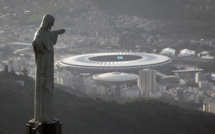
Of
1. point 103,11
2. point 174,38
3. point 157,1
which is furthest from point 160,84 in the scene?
point 157,1

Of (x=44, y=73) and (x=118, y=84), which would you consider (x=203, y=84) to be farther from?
(x=44, y=73)

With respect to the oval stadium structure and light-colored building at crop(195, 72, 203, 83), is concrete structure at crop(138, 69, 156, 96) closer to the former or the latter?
light-colored building at crop(195, 72, 203, 83)

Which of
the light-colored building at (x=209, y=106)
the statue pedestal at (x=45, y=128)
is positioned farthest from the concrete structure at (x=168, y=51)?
the statue pedestal at (x=45, y=128)

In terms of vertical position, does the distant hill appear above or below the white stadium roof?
above

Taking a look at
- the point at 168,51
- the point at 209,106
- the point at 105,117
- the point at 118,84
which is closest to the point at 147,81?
the point at 118,84

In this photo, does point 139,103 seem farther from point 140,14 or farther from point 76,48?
point 140,14

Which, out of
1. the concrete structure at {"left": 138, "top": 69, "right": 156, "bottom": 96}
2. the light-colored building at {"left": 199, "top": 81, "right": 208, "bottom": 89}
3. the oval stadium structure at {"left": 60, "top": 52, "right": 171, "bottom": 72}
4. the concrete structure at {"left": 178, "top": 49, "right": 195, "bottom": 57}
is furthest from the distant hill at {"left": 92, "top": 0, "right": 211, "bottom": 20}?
the concrete structure at {"left": 138, "top": 69, "right": 156, "bottom": 96}

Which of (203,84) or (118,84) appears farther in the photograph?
(203,84)
